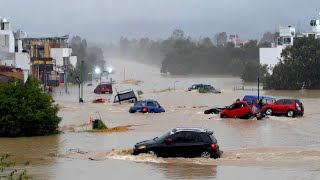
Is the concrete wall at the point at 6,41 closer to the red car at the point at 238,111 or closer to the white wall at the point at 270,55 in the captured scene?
the red car at the point at 238,111

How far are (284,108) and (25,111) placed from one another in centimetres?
1821

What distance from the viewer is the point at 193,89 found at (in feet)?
273

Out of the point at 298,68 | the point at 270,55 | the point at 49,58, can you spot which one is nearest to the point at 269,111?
the point at 298,68

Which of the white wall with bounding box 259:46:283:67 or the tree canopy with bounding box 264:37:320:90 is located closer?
the tree canopy with bounding box 264:37:320:90

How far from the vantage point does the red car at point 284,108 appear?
1756 inches

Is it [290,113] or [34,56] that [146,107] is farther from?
[34,56]

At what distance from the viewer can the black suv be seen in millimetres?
24359

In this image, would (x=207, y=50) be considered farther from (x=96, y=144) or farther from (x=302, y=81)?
(x=96, y=144)

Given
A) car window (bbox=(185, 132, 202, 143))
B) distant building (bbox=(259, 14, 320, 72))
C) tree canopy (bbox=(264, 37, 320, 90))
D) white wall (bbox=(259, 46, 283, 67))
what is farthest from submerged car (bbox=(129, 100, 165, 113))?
white wall (bbox=(259, 46, 283, 67))

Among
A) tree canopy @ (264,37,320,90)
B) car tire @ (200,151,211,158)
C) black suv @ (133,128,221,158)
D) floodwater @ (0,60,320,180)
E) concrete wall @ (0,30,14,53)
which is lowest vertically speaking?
floodwater @ (0,60,320,180)

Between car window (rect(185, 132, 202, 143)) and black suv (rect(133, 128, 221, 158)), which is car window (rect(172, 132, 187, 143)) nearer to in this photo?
black suv (rect(133, 128, 221, 158))

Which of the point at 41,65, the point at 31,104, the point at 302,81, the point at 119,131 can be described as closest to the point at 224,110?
the point at 119,131

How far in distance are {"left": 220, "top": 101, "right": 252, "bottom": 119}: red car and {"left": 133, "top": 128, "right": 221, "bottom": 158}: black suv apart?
18409mm

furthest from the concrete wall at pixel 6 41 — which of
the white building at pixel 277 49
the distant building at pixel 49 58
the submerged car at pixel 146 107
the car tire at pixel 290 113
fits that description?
the white building at pixel 277 49
